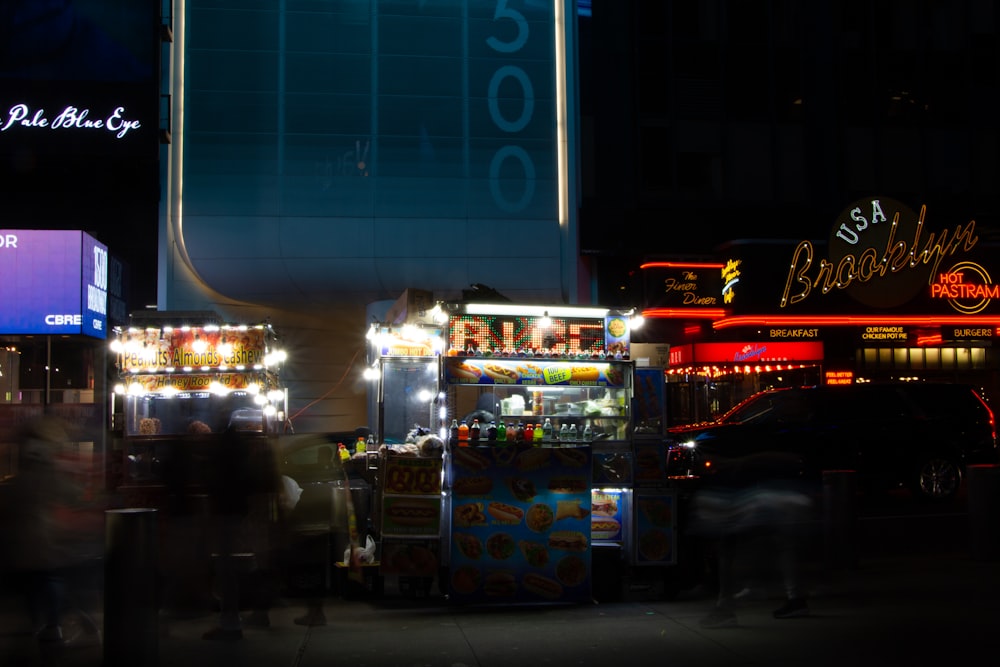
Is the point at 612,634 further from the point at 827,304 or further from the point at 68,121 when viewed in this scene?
the point at 68,121

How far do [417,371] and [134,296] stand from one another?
11.9 meters

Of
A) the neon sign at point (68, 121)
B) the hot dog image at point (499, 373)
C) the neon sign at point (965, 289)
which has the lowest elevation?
the hot dog image at point (499, 373)

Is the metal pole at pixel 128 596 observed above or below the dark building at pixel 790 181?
below

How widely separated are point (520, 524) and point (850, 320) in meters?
15.5

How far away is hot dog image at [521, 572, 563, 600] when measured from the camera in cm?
852

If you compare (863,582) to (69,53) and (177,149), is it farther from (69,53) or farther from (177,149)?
(69,53)

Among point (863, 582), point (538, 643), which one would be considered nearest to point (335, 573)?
point (538, 643)

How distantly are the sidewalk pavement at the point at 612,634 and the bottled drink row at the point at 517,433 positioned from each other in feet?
4.85

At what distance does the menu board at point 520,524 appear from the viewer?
8.48 m

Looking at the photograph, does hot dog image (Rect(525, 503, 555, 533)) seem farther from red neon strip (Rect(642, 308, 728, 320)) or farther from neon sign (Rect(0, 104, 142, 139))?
neon sign (Rect(0, 104, 142, 139))

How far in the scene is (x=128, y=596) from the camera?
6207 mm

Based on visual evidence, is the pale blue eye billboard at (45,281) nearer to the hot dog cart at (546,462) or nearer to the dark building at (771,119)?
the dark building at (771,119)

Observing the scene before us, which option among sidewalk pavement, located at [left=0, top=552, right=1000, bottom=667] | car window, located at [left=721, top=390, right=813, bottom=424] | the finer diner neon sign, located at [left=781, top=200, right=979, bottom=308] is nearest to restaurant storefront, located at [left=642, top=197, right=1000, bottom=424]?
the finer diner neon sign, located at [left=781, top=200, right=979, bottom=308]

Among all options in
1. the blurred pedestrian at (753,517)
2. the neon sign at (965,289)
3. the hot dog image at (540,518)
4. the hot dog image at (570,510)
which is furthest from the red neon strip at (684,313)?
the blurred pedestrian at (753,517)
